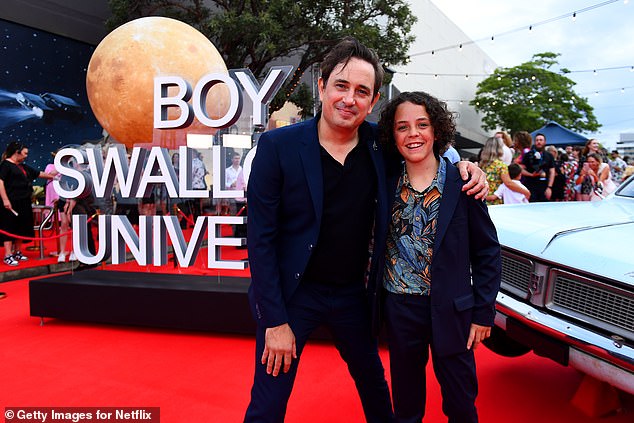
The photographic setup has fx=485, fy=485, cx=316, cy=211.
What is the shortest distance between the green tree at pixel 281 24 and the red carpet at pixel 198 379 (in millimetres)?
10338

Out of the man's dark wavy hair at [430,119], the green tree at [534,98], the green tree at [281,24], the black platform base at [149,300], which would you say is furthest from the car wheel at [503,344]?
the green tree at [534,98]

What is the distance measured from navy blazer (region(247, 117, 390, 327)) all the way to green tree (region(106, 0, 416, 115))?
1160 cm

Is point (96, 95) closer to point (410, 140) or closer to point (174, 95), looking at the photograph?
point (174, 95)

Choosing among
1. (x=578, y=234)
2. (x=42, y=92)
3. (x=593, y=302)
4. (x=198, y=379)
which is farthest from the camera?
(x=42, y=92)

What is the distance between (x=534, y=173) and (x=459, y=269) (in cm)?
751

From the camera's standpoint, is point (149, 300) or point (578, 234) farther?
point (149, 300)

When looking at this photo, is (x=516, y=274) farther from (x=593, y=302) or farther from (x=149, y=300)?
(x=149, y=300)

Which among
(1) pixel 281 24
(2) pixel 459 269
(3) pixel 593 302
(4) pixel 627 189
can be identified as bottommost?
(3) pixel 593 302

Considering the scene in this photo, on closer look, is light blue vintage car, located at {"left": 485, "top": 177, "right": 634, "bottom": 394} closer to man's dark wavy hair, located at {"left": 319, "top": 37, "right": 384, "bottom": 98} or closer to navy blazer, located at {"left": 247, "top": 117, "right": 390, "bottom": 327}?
navy blazer, located at {"left": 247, "top": 117, "right": 390, "bottom": 327}

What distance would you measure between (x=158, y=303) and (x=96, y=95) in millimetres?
2603

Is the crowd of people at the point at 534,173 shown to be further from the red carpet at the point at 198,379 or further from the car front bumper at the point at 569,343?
the car front bumper at the point at 569,343

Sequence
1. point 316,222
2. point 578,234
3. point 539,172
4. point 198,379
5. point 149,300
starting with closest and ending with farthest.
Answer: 1. point 316,222
2. point 578,234
3. point 198,379
4. point 149,300
5. point 539,172

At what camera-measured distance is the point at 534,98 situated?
1324 inches

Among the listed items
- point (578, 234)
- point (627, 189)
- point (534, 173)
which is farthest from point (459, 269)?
point (534, 173)
